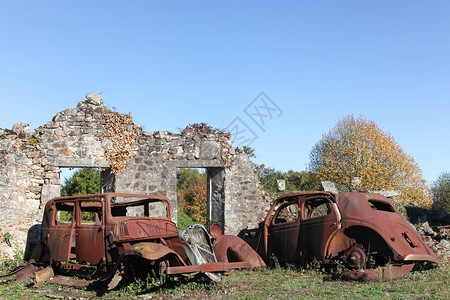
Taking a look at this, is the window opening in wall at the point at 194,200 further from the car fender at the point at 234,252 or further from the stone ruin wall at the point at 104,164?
the car fender at the point at 234,252

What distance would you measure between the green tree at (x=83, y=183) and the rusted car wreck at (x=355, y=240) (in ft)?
51.8

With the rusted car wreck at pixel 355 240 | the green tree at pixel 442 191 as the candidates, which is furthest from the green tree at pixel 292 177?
the rusted car wreck at pixel 355 240

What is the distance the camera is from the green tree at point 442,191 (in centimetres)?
2931

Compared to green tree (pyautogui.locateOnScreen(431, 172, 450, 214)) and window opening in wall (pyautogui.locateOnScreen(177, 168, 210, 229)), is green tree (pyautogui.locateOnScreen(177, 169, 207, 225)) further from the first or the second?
green tree (pyautogui.locateOnScreen(431, 172, 450, 214))

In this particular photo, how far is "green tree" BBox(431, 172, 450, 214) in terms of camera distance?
29.3m

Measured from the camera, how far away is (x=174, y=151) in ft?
38.6

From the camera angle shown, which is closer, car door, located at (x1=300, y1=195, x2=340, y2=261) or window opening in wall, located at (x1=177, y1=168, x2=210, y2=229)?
→ car door, located at (x1=300, y1=195, x2=340, y2=261)

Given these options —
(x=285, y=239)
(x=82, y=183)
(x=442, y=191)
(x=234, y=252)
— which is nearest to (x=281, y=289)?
(x=234, y=252)

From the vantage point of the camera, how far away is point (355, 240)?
289 inches

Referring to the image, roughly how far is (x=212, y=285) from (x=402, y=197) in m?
24.5

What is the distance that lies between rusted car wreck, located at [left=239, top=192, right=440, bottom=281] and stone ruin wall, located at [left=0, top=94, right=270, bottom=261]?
3.66 meters

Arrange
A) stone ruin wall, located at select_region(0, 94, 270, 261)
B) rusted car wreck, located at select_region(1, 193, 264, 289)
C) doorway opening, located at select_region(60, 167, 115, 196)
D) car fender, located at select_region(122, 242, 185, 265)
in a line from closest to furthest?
1. car fender, located at select_region(122, 242, 185, 265)
2. rusted car wreck, located at select_region(1, 193, 264, 289)
3. stone ruin wall, located at select_region(0, 94, 270, 261)
4. doorway opening, located at select_region(60, 167, 115, 196)

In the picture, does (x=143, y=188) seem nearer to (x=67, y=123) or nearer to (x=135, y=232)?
(x=67, y=123)

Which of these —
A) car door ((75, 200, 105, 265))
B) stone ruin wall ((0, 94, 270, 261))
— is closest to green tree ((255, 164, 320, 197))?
stone ruin wall ((0, 94, 270, 261))
